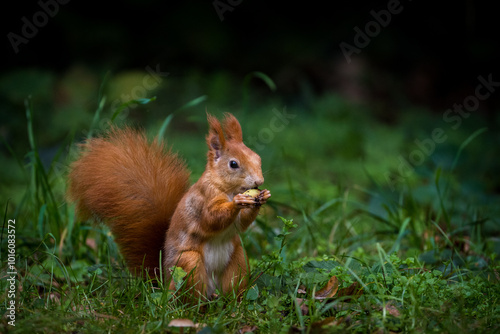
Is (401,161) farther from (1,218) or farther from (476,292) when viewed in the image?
(1,218)

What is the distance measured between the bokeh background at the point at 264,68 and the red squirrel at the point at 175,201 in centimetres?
284

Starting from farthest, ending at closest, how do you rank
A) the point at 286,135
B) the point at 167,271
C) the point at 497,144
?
the point at 286,135, the point at 497,144, the point at 167,271

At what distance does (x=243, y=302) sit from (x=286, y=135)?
12.1ft

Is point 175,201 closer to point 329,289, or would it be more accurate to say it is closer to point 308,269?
point 308,269

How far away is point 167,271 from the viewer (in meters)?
2.29

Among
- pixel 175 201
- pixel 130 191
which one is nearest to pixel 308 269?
pixel 175 201

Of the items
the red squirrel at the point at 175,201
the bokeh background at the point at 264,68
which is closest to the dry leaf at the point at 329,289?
the red squirrel at the point at 175,201

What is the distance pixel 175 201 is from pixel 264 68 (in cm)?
484

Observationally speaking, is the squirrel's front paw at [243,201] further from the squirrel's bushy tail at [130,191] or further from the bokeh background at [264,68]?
the bokeh background at [264,68]

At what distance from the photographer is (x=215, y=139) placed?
7.41 feet

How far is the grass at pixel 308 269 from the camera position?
6.43ft

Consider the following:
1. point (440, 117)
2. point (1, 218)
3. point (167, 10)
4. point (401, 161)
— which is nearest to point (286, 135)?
point (401, 161)

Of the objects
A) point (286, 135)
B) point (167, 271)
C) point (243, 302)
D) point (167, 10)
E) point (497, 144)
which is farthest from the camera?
point (167, 10)

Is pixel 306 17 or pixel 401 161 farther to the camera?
pixel 306 17
